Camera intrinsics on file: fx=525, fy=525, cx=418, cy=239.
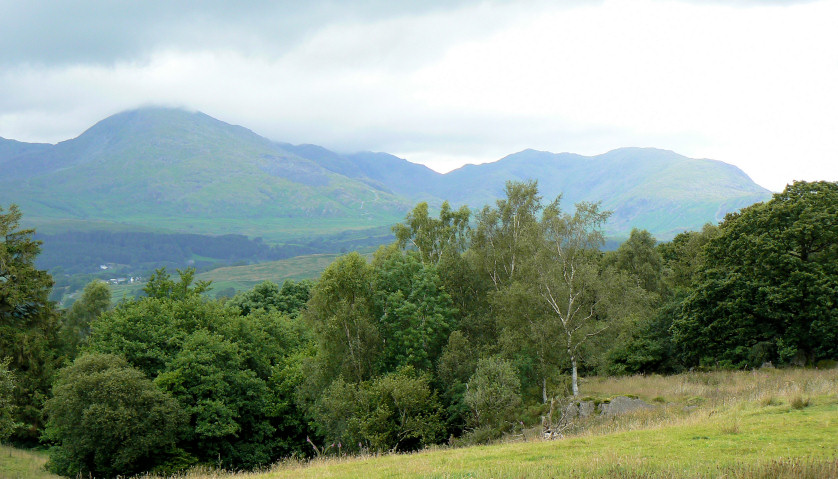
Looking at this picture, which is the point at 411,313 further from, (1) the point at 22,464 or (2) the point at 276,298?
(2) the point at 276,298

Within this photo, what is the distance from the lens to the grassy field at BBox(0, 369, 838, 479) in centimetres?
1215

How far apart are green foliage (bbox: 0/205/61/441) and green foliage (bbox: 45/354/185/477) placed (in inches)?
745

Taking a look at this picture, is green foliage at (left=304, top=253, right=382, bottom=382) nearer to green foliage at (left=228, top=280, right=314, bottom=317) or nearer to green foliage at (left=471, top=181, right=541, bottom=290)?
green foliage at (left=471, top=181, right=541, bottom=290)

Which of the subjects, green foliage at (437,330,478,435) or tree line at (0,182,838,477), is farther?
green foliage at (437,330,478,435)

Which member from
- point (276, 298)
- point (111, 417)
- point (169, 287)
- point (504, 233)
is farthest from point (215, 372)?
point (276, 298)

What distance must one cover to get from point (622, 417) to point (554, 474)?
14.9m

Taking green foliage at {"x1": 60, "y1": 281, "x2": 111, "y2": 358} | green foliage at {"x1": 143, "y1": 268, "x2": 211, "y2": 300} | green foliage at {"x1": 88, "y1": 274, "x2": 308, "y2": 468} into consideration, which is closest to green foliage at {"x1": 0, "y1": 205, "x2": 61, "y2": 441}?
green foliage at {"x1": 88, "y1": 274, "x2": 308, "y2": 468}

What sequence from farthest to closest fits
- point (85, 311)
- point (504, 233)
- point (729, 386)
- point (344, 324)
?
1. point (85, 311)
2. point (504, 233)
3. point (344, 324)
4. point (729, 386)

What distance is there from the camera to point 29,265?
55000mm

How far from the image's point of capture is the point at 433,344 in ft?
139

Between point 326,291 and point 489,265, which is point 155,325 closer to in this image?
point 326,291

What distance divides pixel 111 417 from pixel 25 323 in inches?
1148

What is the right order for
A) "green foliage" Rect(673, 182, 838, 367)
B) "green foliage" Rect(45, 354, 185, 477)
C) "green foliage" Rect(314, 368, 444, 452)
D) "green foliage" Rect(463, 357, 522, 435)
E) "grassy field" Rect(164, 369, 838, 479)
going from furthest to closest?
"green foliage" Rect(673, 182, 838, 367)
"green foliage" Rect(314, 368, 444, 452)
"green foliage" Rect(45, 354, 185, 477)
"green foliage" Rect(463, 357, 522, 435)
"grassy field" Rect(164, 369, 838, 479)

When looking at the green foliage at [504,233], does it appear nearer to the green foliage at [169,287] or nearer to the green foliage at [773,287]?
the green foliage at [773,287]
